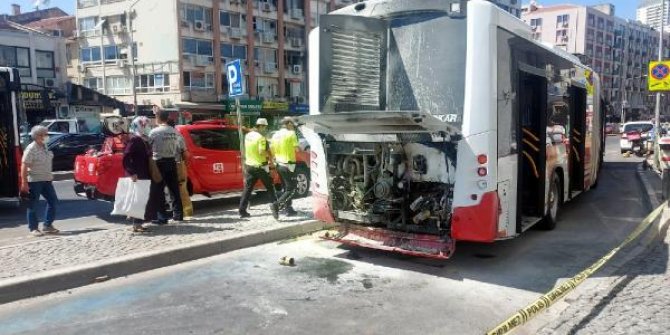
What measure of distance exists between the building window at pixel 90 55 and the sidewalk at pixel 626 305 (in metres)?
52.1

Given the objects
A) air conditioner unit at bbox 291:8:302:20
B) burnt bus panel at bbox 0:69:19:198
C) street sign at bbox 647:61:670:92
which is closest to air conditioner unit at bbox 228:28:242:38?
air conditioner unit at bbox 291:8:302:20

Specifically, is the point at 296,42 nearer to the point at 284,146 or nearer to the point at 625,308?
the point at 284,146

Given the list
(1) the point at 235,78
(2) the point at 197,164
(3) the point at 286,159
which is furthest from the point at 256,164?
(2) the point at 197,164

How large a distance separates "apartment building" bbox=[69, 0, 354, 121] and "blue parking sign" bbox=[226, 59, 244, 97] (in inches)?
1400

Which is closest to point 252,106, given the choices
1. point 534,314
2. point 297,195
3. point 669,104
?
point 297,195

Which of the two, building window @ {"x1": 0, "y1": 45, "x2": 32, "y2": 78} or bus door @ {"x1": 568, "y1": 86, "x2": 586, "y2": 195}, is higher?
building window @ {"x1": 0, "y1": 45, "x2": 32, "y2": 78}

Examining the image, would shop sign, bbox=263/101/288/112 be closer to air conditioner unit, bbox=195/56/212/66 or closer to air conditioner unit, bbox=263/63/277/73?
air conditioner unit, bbox=263/63/277/73

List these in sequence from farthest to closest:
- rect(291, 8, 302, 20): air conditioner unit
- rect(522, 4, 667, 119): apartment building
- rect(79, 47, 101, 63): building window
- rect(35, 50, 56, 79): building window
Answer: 1. rect(522, 4, 667, 119): apartment building
2. rect(291, 8, 302, 20): air conditioner unit
3. rect(79, 47, 101, 63): building window
4. rect(35, 50, 56, 79): building window

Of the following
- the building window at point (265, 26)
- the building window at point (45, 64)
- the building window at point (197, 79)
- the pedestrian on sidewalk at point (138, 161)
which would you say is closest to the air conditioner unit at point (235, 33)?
the building window at point (265, 26)

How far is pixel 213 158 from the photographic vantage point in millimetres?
11211

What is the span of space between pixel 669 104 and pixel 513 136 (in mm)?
134007

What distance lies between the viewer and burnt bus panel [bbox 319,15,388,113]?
260 inches

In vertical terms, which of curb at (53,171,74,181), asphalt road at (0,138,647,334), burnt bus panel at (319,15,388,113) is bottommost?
curb at (53,171,74,181)

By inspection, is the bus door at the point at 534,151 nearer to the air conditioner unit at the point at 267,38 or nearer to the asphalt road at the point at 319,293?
the asphalt road at the point at 319,293
